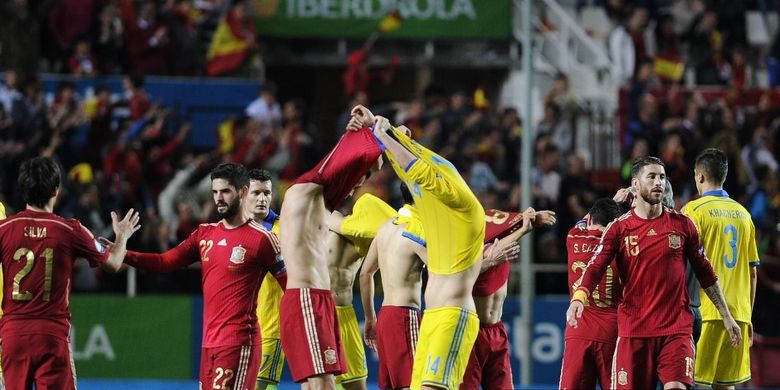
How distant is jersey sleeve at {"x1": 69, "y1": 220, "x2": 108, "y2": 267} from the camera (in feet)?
31.9

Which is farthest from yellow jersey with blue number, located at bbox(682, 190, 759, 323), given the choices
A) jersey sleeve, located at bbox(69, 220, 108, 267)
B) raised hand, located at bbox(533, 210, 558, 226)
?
jersey sleeve, located at bbox(69, 220, 108, 267)

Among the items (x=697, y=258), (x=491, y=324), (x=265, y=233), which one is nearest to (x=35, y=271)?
(x=265, y=233)

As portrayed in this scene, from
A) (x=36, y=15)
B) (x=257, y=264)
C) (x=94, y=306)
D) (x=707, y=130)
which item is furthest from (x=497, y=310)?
(x=36, y=15)

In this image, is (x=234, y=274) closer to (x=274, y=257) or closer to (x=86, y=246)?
(x=274, y=257)

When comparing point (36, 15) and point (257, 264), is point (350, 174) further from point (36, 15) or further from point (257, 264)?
point (36, 15)

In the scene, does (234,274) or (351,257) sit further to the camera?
(351,257)

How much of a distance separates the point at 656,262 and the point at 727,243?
4.62 feet

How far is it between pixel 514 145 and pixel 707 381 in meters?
9.39

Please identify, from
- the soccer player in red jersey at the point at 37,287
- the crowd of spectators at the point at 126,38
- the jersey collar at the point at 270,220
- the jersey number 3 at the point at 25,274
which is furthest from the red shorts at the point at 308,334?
the crowd of spectators at the point at 126,38

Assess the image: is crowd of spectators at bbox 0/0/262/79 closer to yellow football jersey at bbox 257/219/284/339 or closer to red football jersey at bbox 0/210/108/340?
yellow football jersey at bbox 257/219/284/339

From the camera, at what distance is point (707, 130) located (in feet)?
70.4

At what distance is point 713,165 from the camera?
37.7ft

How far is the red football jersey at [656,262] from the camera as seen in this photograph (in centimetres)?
1056

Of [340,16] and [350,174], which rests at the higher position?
[340,16]
